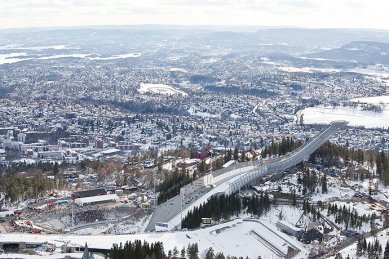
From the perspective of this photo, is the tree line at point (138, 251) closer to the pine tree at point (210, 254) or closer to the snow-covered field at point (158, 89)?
the pine tree at point (210, 254)

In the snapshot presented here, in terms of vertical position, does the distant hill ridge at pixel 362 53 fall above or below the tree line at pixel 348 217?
below

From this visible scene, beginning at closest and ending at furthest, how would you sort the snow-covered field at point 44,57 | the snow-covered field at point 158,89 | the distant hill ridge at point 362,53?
the snow-covered field at point 158,89 → the distant hill ridge at point 362,53 → the snow-covered field at point 44,57

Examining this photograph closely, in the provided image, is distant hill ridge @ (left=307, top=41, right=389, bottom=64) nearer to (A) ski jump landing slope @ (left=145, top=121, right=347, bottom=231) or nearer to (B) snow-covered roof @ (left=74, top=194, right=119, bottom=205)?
(A) ski jump landing slope @ (left=145, top=121, right=347, bottom=231)

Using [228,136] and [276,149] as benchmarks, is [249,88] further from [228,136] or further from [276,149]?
[276,149]

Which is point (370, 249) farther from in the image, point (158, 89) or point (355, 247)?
point (158, 89)

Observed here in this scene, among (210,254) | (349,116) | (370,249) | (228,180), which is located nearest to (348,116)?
(349,116)

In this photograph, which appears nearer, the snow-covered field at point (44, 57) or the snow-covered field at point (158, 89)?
the snow-covered field at point (158, 89)

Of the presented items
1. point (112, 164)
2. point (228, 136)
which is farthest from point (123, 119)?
point (112, 164)

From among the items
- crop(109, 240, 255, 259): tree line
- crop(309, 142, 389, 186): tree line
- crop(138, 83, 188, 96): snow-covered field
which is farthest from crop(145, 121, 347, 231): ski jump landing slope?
crop(138, 83, 188, 96): snow-covered field

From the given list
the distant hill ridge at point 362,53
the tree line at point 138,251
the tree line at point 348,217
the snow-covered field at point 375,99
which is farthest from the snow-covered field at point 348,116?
the distant hill ridge at point 362,53
